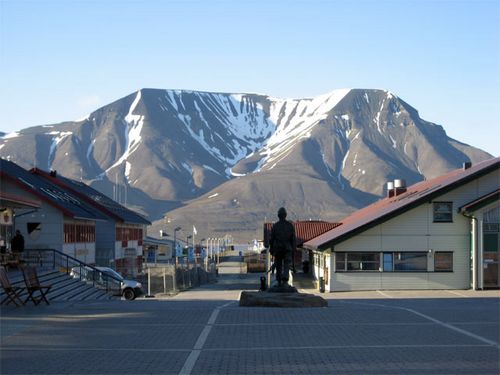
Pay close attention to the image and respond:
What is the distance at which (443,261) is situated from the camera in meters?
46.6

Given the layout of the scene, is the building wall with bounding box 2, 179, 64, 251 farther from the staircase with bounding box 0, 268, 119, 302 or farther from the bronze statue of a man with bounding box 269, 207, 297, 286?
the bronze statue of a man with bounding box 269, 207, 297, 286

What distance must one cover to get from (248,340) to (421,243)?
3137cm

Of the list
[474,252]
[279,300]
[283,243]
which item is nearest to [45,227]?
[474,252]

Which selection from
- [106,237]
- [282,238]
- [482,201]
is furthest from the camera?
[106,237]

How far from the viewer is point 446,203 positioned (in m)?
46.9

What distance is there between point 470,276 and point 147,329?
30580mm

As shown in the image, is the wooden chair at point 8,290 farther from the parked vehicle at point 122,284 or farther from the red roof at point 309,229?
the red roof at point 309,229

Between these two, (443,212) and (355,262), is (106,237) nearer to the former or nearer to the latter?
(355,262)

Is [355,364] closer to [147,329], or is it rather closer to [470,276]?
[147,329]

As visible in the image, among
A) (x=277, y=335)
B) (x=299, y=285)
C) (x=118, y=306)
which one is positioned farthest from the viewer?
(x=299, y=285)

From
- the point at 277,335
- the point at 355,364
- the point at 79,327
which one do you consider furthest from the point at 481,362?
the point at 79,327

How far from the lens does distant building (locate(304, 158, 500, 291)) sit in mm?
45656

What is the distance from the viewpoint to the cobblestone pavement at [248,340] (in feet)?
45.0

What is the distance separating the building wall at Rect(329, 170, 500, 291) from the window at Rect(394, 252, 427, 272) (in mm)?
235
